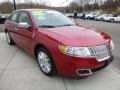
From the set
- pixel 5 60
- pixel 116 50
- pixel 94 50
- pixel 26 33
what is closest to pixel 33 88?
pixel 94 50

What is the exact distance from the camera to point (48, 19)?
525 centimetres

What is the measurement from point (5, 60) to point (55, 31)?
2.15 meters

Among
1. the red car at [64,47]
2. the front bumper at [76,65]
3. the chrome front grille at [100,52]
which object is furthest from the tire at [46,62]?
the chrome front grille at [100,52]

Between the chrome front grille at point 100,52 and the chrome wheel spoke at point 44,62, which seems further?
the chrome wheel spoke at point 44,62

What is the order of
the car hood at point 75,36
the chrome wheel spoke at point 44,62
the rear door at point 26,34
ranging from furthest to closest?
the rear door at point 26,34, the chrome wheel spoke at point 44,62, the car hood at point 75,36

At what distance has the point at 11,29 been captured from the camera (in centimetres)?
677

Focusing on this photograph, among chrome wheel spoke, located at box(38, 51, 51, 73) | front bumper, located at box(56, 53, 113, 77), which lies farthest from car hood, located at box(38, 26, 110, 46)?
chrome wheel spoke, located at box(38, 51, 51, 73)

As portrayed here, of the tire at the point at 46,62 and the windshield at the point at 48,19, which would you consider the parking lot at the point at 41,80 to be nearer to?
the tire at the point at 46,62

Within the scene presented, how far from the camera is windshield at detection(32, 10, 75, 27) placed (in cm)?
503

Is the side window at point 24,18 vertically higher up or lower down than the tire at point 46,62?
higher up

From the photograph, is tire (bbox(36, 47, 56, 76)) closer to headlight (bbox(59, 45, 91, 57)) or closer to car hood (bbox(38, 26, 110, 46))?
car hood (bbox(38, 26, 110, 46))

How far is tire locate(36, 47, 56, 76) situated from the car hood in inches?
16.9

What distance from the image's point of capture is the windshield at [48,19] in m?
5.03

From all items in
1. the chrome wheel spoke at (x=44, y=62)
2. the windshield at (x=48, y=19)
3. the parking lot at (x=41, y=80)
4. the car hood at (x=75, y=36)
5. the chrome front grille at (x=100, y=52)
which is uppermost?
the windshield at (x=48, y=19)
